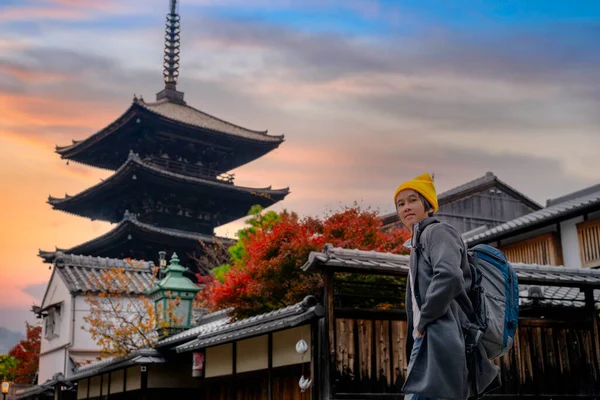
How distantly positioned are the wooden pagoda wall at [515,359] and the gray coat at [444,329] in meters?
7.00

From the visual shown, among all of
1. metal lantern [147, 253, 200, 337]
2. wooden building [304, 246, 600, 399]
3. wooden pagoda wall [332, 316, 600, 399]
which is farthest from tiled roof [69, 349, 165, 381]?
wooden pagoda wall [332, 316, 600, 399]

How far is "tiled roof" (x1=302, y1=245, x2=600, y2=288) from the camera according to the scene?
10523 millimetres

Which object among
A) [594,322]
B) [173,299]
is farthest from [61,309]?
[594,322]

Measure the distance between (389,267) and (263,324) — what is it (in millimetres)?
2400

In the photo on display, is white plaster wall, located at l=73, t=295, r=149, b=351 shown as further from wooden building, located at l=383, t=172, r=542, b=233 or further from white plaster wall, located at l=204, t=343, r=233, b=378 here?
wooden building, located at l=383, t=172, r=542, b=233

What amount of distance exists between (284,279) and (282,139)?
26548 mm

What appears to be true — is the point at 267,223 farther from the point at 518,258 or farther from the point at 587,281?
the point at 587,281

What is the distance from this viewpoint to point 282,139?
4272 centimetres

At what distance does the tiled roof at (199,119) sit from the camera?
1582 inches

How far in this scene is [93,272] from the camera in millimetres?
26391

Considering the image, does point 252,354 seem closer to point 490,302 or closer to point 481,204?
point 490,302

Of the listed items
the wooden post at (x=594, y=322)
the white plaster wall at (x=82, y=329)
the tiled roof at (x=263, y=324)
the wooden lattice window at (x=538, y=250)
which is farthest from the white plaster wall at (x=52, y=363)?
the wooden post at (x=594, y=322)

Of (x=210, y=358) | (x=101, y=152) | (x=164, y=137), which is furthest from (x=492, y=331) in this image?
(x=101, y=152)

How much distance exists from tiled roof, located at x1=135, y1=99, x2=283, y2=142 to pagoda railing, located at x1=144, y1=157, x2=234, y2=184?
214 centimetres
